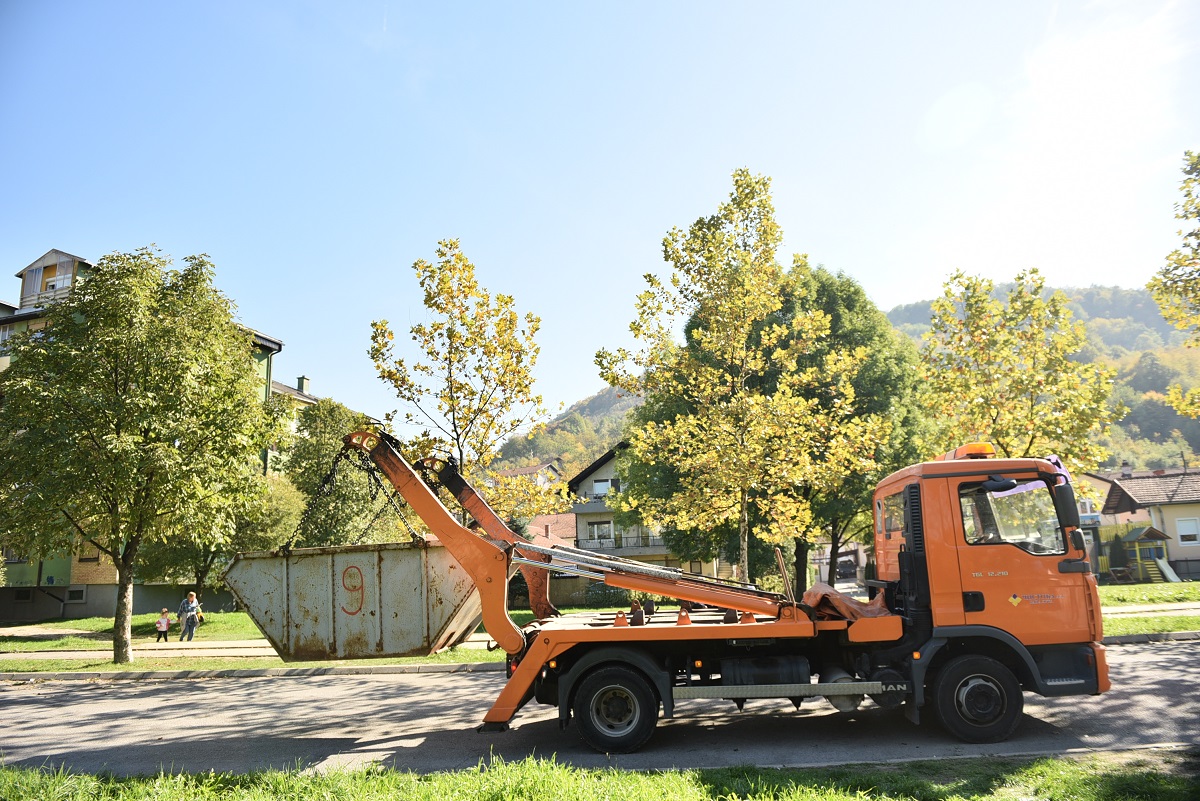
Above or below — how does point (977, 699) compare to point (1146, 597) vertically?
above

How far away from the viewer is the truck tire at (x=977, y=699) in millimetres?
7270

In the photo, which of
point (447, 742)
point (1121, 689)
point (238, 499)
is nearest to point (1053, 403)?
point (1121, 689)

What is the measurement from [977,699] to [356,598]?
6.77 meters

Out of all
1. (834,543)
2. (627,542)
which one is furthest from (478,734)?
(627,542)

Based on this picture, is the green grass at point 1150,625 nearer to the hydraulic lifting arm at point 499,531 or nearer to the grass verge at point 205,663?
the hydraulic lifting arm at point 499,531

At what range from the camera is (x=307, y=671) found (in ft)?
48.4

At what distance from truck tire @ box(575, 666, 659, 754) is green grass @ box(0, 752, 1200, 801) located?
2.99 ft

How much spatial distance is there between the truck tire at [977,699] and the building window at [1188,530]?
45.9 meters

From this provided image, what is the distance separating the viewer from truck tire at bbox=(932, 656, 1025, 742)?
727cm

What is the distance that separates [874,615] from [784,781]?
2.62 m

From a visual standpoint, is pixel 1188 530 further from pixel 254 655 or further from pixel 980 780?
pixel 254 655

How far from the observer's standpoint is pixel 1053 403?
15.9 m

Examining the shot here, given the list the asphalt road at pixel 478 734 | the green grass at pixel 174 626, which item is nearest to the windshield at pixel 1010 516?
the asphalt road at pixel 478 734

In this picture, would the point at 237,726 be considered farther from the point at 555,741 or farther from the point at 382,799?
the point at 382,799
